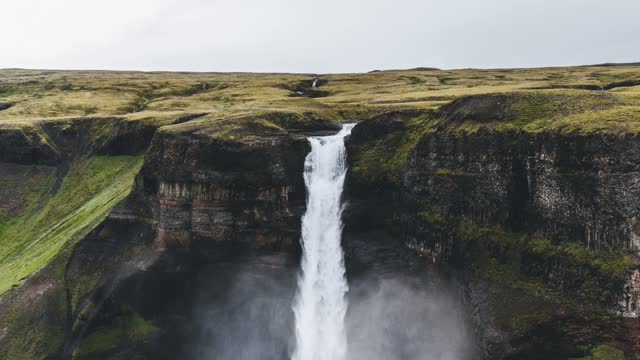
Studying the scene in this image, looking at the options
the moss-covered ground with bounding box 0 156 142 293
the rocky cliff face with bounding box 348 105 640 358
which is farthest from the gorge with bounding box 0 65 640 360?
the moss-covered ground with bounding box 0 156 142 293

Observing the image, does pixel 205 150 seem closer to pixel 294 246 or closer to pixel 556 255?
pixel 294 246

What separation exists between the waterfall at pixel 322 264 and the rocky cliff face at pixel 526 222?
2.90m

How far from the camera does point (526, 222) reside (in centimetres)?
4012

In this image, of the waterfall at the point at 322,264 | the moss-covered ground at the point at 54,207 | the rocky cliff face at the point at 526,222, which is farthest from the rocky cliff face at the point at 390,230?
the moss-covered ground at the point at 54,207

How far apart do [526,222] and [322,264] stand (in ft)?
61.5

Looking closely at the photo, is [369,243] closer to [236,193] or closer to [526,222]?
[236,193]

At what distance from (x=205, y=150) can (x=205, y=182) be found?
313 centimetres

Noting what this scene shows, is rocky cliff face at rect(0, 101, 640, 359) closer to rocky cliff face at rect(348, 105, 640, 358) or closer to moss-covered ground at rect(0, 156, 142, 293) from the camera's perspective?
rocky cliff face at rect(348, 105, 640, 358)

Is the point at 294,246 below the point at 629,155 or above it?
below

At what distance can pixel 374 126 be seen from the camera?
55.8m

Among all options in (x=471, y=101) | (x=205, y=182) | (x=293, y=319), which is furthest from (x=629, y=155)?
(x=205, y=182)

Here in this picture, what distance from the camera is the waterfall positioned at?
48.3 m

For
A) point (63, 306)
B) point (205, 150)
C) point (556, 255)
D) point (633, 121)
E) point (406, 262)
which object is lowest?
point (63, 306)

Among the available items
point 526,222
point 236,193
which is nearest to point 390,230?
point 526,222
